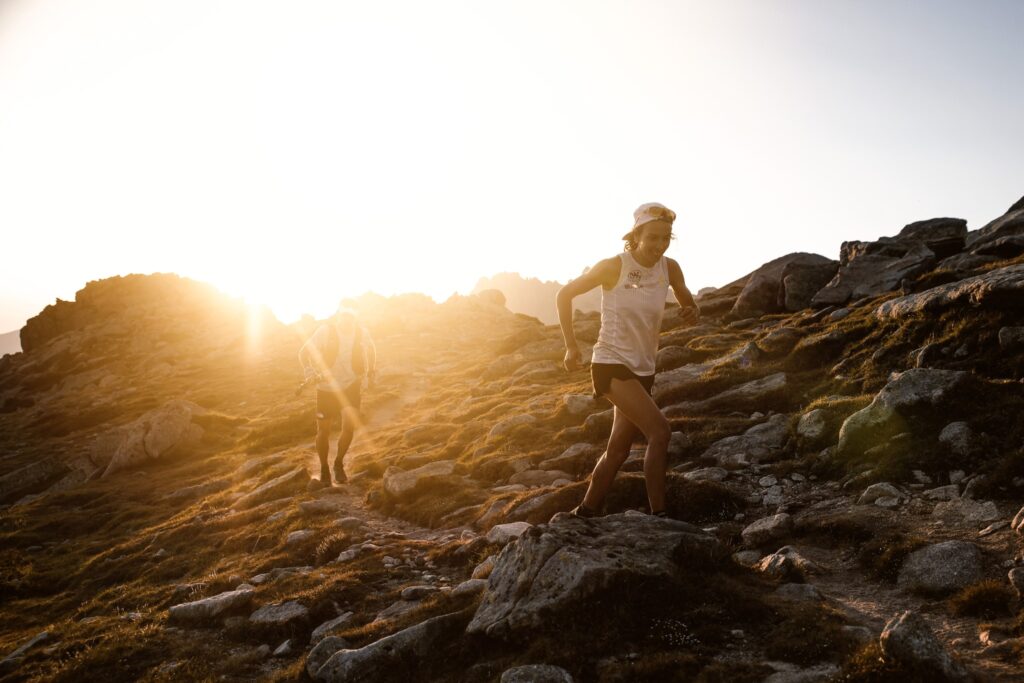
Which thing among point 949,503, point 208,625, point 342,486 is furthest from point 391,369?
point 949,503

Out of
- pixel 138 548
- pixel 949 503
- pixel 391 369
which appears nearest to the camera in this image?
pixel 949 503

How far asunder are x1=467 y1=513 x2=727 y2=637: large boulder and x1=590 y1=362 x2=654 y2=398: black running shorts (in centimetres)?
159

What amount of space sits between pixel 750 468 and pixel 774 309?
2467 cm

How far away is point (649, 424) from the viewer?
6867 mm

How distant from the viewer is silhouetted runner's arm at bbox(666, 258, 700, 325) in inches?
297

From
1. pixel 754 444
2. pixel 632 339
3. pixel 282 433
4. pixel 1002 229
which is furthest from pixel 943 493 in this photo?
pixel 282 433

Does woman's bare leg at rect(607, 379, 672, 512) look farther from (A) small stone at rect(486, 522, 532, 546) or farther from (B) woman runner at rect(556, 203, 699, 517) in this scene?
(A) small stone at rect(486, 522, 532, 546)

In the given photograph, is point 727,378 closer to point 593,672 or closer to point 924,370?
point 924,370

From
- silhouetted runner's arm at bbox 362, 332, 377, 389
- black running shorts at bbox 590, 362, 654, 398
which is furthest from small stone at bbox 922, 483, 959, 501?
silhouetted runner's arm at bbox 362, 332, 377, 389

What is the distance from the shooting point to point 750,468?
11.3 m

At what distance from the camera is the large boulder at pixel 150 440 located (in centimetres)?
2870

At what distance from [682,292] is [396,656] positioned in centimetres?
554

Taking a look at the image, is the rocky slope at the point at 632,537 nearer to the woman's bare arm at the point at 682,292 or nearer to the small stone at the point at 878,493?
the small stone at the point at 878,493

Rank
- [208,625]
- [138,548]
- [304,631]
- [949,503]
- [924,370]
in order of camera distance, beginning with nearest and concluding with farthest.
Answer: [949,503]
[304,631]
[208,625]
[924,370]
[138,548]
